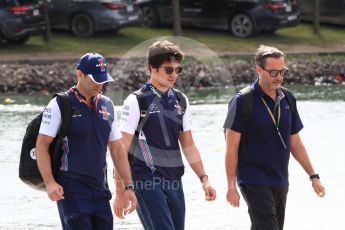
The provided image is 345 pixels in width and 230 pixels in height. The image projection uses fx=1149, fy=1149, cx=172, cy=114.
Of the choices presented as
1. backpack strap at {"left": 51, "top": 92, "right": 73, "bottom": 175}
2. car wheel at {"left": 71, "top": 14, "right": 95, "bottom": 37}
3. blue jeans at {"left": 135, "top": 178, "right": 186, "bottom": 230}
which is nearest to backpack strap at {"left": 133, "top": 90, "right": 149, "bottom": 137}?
blue jeans at {"left": 135, "top": 178, "right": 186, "bottom": 230}

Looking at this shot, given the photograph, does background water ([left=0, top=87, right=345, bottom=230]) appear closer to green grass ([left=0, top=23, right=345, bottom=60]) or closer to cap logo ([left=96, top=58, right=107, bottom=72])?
cap logo ([left=96, top=58, right=107, bottom=72])

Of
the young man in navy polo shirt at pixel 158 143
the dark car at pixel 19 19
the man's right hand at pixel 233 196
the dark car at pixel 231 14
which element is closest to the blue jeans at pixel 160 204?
the young man in navy polo shirt at pixel 158 143

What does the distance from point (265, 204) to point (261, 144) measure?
0.42 metres

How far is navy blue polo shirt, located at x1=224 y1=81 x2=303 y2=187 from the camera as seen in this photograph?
8.09 metres

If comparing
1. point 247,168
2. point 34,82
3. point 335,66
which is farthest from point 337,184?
point 335,66

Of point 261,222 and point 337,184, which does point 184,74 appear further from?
point 261,222

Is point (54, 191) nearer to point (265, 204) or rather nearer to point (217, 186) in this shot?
point (265, 204)

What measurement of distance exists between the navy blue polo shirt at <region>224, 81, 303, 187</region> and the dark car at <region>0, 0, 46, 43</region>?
2091 cm

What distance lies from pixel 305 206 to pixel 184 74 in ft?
51.2

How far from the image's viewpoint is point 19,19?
94.0 feet

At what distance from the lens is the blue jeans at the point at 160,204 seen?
311 inches

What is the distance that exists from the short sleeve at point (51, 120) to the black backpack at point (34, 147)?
0.09 ft

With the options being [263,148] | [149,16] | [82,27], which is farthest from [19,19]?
[263,148]

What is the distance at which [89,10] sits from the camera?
101 ft
